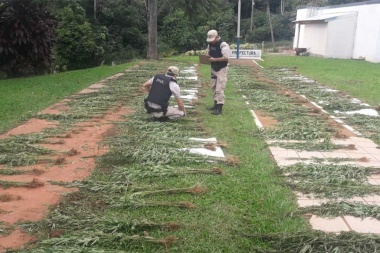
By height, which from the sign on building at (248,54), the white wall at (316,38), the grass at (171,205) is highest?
Result: the white wall at (316,38)

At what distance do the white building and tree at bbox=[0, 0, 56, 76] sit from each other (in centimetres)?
1707

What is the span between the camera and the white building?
74.3 ft

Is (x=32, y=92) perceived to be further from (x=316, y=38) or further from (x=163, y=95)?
(x=316, y=38)

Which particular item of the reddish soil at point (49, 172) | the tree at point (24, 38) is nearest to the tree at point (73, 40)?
the tree at point (24, 38)

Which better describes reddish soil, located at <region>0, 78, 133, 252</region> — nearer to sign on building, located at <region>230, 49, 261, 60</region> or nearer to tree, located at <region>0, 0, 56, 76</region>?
tree, located at <region>0, 0, 56, 76</region>

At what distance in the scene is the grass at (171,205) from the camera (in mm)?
3230

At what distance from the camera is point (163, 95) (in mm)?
6730

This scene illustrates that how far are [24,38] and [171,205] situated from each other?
11.2 metres

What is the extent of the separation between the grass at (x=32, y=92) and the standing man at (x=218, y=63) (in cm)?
347

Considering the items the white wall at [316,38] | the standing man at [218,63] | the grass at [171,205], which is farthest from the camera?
the white wall at [316,38]

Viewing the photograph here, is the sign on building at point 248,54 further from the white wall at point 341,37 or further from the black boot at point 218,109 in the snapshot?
the black boot at point 218,109

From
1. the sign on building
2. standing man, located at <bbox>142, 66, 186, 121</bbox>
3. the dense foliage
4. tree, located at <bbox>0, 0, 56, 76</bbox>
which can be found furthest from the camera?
the sign on building

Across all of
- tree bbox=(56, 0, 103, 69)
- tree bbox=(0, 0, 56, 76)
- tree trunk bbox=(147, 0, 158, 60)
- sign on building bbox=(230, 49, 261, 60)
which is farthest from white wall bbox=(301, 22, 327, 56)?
tree bbox=(0, 0, 56, 76)

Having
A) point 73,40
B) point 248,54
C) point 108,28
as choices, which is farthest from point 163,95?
point 108,28
